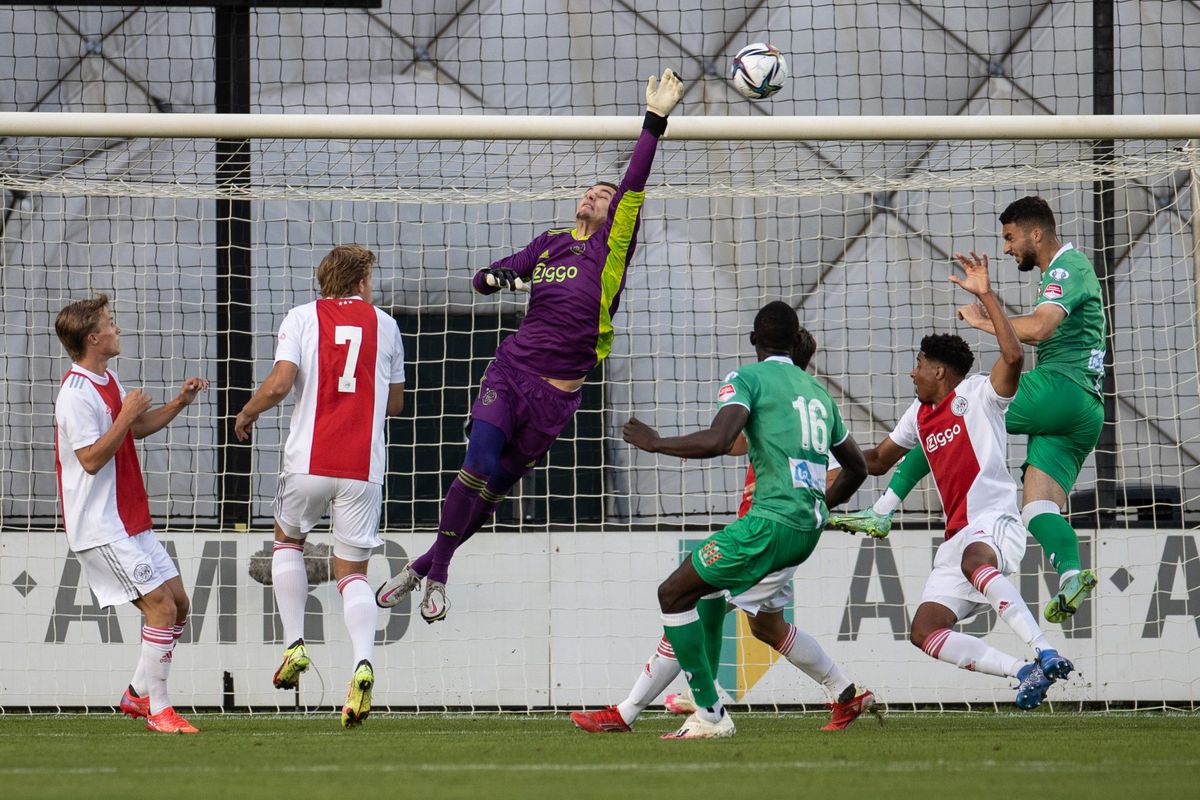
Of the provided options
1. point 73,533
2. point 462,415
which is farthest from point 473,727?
point 462,415

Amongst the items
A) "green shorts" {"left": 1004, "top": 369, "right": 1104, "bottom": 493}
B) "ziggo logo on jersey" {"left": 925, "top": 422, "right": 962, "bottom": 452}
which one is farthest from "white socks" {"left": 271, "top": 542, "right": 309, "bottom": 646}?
"green shorts" {"left": 1004, "top": 369, "right": 1104, "bottom": 493}

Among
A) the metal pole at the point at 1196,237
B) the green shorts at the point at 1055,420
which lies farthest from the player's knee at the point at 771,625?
the metal pole at the point at 1196,237

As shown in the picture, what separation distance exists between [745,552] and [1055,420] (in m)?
1.80

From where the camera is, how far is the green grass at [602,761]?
3.91 meters

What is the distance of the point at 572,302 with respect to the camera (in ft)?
23.4

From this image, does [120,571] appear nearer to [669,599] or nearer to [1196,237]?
[669,599]

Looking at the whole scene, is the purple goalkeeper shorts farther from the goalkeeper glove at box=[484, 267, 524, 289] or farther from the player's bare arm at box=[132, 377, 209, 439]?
the player's bare arm at box=[132, 377, 209, 439]

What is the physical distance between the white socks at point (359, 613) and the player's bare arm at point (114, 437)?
1.13 m

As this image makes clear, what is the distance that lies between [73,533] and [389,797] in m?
3.16

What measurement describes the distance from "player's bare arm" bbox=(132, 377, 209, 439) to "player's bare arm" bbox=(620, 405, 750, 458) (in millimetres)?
2199

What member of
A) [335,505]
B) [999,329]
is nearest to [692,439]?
[999,329]

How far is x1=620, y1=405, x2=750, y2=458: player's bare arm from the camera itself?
5.42 m

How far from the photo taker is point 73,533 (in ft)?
20.8

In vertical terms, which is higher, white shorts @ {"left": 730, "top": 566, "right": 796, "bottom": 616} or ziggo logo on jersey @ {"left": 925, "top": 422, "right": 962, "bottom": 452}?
ziggo logo on jersey @ {"left": 925, "top": 422, "right": 962, "bottom": 452}
